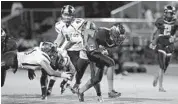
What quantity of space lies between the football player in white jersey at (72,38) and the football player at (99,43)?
839 millimetres

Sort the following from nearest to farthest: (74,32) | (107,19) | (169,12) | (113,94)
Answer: (113,94)
(74,32)
(169,12)
(107,19)

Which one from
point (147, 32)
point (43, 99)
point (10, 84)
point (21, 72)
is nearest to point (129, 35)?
point (147, 32)

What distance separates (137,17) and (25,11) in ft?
13.5

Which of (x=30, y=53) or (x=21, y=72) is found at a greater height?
(x=30, y=53)

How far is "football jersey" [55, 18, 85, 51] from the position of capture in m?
13.3

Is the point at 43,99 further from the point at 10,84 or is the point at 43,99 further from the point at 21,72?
the point at 21,72

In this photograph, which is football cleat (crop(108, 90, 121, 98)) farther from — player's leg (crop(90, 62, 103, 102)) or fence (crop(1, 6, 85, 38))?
fence (crop(1, 6, 85, 38))

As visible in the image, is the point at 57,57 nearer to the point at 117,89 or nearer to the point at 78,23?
the point at 78,23

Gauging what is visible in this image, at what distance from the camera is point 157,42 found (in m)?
14.4

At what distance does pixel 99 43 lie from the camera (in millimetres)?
12281

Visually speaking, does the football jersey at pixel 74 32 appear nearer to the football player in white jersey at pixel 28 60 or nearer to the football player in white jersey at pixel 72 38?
the football player in white jersey at pixel 72 38

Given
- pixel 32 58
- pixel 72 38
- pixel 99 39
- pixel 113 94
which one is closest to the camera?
pixel 32 58

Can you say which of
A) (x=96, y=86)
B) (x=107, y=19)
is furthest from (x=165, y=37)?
(x=107, y=19)

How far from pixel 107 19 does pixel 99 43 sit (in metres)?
8.48
